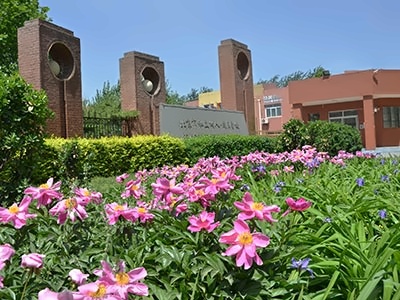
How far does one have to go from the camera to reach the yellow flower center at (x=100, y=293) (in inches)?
46.1

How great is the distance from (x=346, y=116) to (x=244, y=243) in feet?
85.1

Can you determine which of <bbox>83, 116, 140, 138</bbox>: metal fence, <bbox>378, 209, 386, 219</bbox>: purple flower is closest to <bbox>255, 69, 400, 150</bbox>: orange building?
<bbox>83, 116, 140, 138</bbox>: metal fence

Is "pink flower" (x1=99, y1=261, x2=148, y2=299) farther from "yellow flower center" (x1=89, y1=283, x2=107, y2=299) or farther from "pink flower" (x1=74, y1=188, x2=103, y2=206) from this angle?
"pink flower" (x1=74, y1=188, x2=103, y2=206)

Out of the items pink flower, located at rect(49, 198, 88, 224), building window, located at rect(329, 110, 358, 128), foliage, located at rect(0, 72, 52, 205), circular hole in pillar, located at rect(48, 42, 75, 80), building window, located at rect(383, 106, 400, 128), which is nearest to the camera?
pink flower, located at rect(49, 198, 88, 224)

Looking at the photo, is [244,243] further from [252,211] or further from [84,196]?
[84,196]

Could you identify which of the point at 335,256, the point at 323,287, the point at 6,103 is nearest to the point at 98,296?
the point at 323,287

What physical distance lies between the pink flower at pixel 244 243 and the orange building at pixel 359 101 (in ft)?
77.5

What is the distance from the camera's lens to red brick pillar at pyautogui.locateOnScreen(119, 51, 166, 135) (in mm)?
15695

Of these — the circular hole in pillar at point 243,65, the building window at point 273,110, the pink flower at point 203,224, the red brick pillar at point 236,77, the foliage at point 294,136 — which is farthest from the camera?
the building window at point 273,110

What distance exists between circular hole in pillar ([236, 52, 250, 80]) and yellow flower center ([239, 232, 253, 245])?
65.9 feet

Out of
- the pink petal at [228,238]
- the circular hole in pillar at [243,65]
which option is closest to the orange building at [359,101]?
the circular hole in pillar at [243,65]

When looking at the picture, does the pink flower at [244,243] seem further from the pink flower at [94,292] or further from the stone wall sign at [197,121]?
the stone wall sign at [197,121]

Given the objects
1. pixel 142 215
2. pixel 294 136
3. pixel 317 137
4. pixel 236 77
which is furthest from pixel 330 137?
pixel 142 215

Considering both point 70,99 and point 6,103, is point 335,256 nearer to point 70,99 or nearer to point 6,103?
point 6,103
